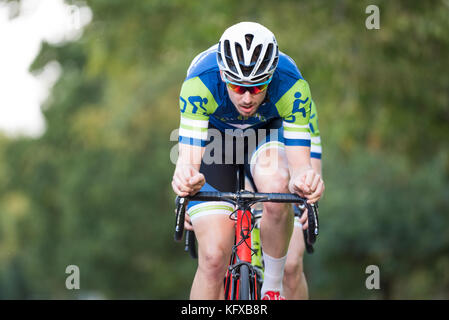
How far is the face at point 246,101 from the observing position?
14.5 ft

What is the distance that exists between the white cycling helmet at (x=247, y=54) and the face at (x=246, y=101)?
12cm

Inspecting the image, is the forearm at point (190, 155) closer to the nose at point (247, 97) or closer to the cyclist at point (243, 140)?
the cyclist at point (243, 140)

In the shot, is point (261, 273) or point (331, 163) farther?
point (331, 163)

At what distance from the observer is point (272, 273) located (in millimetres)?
5316

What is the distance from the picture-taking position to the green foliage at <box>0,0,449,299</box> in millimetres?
10445

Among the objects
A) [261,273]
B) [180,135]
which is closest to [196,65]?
[180,135]

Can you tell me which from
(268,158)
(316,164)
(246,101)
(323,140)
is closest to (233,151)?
(268,158)

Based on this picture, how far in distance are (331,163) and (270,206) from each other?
1424 centimetres

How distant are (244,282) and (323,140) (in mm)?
9135

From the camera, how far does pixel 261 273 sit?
543 centimetres

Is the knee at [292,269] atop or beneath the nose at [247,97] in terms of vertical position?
beneath

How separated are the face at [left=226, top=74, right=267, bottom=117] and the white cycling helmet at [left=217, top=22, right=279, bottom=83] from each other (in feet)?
0.38

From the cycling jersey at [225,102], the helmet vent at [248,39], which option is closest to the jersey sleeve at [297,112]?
the cycling jersey at [225,102]
